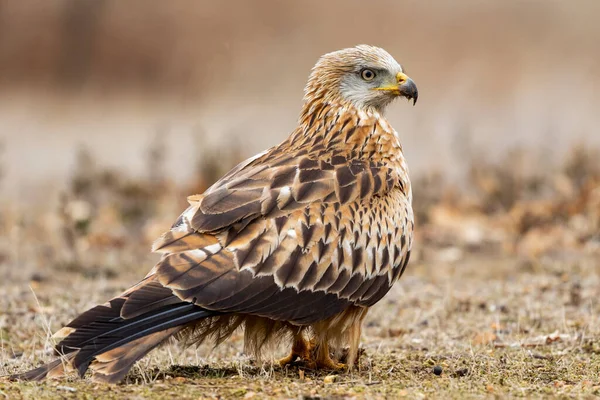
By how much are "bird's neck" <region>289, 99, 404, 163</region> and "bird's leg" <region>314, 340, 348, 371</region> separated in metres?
1.24

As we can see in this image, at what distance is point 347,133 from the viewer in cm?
667

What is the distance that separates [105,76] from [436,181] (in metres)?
18.4

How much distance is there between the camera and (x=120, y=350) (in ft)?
16.8

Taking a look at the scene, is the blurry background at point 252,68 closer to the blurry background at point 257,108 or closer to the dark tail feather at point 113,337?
the blurry background at point 257,108

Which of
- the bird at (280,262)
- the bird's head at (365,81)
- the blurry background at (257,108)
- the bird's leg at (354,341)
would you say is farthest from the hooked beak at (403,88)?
the blurry background at (257,108)

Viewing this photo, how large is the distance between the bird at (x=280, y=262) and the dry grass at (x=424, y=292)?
23cm

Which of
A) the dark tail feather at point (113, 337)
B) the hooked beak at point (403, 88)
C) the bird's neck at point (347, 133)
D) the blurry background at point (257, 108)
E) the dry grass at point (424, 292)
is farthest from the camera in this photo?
the blurry background at point (257, 108)

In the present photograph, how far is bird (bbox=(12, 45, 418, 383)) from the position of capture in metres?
5.18

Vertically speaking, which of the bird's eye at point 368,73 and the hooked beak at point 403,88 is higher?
the bird's eye at point 368,73

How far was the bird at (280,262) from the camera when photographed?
17.0 ft

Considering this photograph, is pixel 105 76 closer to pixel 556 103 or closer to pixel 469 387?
pixel 556 103

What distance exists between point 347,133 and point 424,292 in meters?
2.75

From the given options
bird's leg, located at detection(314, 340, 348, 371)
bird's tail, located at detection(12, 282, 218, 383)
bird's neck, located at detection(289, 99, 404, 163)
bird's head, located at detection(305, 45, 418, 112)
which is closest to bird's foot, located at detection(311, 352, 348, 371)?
bird's leg, located at detection(314, 340, 348, 371)

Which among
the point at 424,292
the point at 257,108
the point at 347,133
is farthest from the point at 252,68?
the point at 347,133
